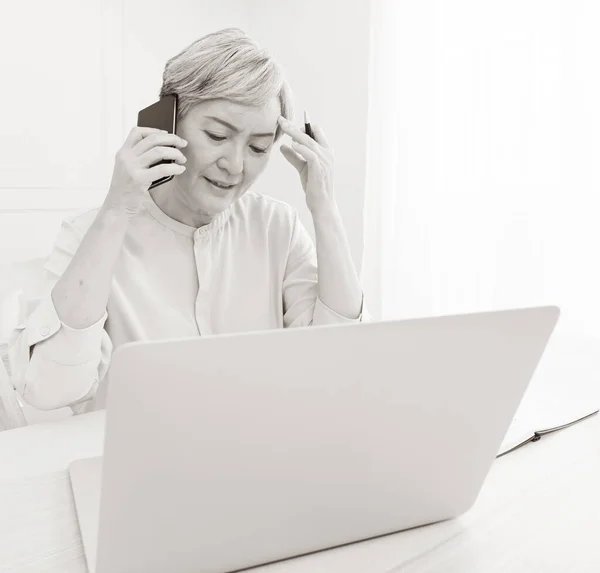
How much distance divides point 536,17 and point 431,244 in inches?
41.0

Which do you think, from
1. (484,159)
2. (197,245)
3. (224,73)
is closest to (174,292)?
(197,245)

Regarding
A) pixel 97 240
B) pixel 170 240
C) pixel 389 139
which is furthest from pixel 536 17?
pixel 97 240

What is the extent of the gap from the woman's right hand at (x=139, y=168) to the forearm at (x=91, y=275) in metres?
0.02

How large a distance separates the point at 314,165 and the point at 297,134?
7 cm

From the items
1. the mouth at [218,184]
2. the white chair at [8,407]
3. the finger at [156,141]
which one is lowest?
the white chair at [8,407]

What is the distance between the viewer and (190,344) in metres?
0.47

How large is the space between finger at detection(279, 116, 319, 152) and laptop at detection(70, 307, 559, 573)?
A: 749mm

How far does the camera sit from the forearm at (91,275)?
1.05 m

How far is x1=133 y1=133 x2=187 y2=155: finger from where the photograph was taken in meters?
1.10

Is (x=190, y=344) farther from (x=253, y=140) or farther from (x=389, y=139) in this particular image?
(x=389, y=139)

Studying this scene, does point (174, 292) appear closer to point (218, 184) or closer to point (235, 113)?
point (218, 184)

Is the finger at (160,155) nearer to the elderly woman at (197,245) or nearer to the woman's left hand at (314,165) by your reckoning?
the elderly woman at (197,245)

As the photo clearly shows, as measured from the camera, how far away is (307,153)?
1.28 m

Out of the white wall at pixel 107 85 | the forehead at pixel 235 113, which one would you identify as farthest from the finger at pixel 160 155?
the white wall at pixel 107 85
